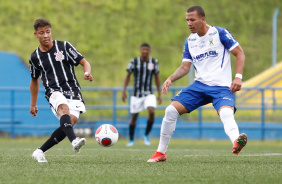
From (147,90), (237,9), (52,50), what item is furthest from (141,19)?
(52,50)

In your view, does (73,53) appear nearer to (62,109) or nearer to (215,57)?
(62,109)

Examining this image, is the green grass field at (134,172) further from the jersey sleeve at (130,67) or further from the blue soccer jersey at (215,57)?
the jersey sleeve at (130,67)

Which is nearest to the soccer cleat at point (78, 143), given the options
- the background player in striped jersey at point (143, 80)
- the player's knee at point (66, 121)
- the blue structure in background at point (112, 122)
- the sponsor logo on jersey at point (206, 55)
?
the player's knee at point (66, 121)

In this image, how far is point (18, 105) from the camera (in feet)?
55.4

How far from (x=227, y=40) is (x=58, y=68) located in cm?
199

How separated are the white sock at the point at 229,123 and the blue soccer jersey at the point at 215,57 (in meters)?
0.40

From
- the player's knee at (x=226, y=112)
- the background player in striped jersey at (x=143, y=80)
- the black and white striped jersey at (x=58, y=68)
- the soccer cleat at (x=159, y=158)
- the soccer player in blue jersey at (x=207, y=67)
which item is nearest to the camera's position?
the player's knee at (x=226, y=112)

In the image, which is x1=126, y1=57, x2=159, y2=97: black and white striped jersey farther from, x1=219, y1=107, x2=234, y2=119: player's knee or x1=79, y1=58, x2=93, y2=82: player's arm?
x1=219, y1=107, x2=234, y2=119: player's knee

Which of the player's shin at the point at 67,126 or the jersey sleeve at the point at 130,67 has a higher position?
the jersey sleeve at the point at 130,67

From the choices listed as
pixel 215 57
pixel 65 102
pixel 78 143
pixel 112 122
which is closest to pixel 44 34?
pixel 65 102

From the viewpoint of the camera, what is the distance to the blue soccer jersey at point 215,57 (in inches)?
272

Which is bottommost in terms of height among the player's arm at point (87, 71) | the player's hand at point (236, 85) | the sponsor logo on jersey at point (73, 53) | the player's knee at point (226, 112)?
the player's knee at point (226, 112)

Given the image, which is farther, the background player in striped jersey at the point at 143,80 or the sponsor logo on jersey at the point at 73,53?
the background player in striped jersey at the point at 143,80

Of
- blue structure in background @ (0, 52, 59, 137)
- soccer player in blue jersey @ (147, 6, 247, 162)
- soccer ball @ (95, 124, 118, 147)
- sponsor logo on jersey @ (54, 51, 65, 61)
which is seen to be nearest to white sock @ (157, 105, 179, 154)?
soccer player in blue jersey @ (147, 6, 247, 162)
